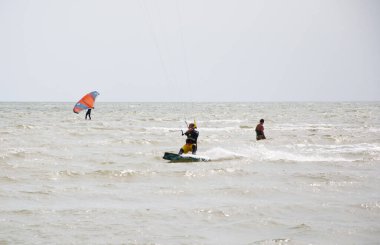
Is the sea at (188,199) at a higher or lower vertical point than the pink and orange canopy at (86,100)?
lower

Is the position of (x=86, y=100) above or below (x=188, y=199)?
above

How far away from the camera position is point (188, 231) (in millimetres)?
8336

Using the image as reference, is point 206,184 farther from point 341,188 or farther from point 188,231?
point 188,231

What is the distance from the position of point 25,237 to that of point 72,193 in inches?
136

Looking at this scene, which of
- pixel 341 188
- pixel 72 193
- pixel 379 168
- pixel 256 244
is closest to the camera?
pixel 256 244

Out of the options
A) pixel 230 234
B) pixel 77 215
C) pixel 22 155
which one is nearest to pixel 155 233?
pixel 230 234

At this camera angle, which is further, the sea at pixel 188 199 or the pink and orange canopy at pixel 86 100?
the pink and orange canopy at pixel 86 100

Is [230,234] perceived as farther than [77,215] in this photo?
No

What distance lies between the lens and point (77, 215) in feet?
30.2

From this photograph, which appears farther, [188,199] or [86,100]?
[86,100]

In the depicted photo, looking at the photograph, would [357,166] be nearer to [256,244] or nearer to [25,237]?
[256,244]

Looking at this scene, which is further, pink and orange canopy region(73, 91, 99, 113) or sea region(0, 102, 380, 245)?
pink and orange canopy region(73, 91, 99, 113)

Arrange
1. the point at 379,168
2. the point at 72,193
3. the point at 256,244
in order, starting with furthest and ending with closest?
the point at 379,168, the point at 72,193, the point at 256,244

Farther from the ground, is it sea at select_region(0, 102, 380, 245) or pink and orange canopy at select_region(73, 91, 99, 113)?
pink and orange canopy at select_region(73, 91, 99, 113)
